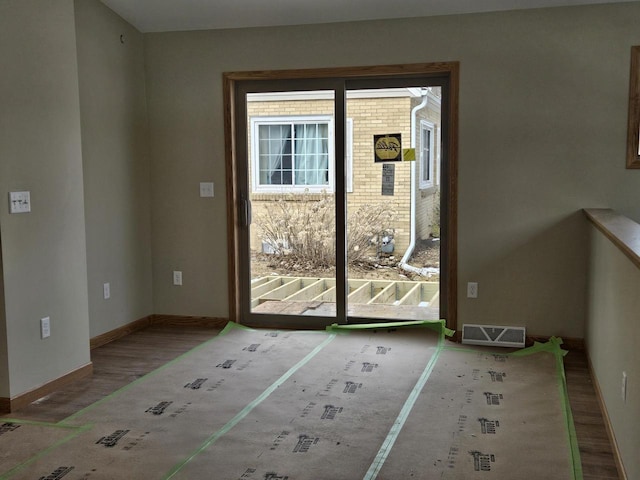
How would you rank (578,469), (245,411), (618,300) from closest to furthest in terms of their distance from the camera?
(578,469) < (618,300) < (245,411)

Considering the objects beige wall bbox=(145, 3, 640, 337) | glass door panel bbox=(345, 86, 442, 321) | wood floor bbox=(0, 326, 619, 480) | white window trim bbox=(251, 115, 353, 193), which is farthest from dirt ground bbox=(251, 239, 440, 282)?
wood floor bbox=(0, 326, 619, 480)

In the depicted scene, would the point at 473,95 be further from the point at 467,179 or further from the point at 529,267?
the point at 529,267

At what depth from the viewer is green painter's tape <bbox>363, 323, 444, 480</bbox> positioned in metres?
2.95

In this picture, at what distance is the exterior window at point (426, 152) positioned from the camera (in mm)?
5211

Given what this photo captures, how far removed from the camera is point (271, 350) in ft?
16.1

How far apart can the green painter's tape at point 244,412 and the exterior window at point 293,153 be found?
135 centimetres

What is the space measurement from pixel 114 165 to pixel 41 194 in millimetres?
1437

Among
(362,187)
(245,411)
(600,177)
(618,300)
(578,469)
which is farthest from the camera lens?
(362,187)

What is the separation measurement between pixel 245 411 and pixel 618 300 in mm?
1998

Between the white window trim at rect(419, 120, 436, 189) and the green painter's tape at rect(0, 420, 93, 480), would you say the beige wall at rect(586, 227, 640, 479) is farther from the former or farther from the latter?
the green painter's tape at rect(0, 420, 93, 480)

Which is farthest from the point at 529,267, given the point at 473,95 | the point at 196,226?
the point at 196,226

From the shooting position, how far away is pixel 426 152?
5.24 metres

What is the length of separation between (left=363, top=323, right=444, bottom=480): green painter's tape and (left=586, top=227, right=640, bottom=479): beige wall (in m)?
1.01

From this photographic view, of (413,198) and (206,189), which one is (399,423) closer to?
(413,198)
